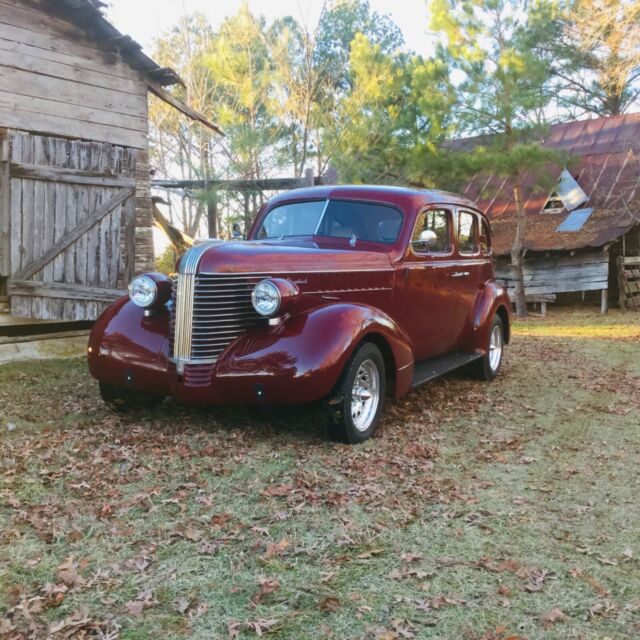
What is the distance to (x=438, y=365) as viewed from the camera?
642 cm

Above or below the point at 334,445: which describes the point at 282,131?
above

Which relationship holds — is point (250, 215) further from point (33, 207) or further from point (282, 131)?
point (33, 207)

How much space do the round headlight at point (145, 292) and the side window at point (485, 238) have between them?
4.16m

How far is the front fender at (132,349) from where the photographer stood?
16.0 feet

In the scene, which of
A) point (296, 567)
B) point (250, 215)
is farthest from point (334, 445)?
point (250, 215)

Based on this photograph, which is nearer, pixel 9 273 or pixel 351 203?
pixel 351 203

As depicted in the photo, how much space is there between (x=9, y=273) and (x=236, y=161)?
8.35m

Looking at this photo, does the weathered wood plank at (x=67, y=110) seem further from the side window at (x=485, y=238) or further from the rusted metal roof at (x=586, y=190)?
the rusted metal roof at (x=586, y=190)

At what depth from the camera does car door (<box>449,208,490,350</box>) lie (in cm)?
691

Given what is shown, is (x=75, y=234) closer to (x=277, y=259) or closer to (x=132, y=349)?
(x=132, y=349)

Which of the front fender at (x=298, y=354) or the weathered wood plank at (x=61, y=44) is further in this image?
the weathered wood plank at (x=61, y=44)

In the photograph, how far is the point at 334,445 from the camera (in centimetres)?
488

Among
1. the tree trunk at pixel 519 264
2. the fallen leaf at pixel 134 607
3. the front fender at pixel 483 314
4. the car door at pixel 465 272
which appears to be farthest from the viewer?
the tree trunk at pixel 519 264

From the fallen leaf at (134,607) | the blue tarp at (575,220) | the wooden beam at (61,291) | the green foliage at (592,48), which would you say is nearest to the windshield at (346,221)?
the wooden beam at (61,291)
